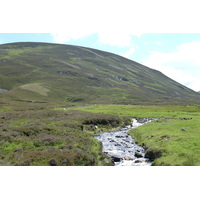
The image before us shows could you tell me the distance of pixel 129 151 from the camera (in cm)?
2866

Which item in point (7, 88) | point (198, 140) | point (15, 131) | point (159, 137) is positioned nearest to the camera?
point (198, 140)

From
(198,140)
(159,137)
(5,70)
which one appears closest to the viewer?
(198,140)

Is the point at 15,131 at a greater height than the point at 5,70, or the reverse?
Result: the point at 5,70

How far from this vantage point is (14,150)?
2208 centimetres

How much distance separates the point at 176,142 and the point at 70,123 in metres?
23.1

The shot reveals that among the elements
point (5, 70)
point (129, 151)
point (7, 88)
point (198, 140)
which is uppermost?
point (5, 70)

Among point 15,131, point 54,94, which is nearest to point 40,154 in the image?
point 15,131

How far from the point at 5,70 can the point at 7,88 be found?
164ft

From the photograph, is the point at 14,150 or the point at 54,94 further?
the point at 54,94

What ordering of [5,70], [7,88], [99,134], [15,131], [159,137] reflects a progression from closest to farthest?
[15,131] < [159,137] < [99,134] < [7,88] < [5,70]

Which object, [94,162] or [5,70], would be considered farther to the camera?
[5,70]

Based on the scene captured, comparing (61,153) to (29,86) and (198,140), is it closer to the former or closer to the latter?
(198,140)

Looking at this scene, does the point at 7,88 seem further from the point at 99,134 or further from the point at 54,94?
the point at 99,134

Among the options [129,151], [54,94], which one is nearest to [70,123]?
[129,151]
